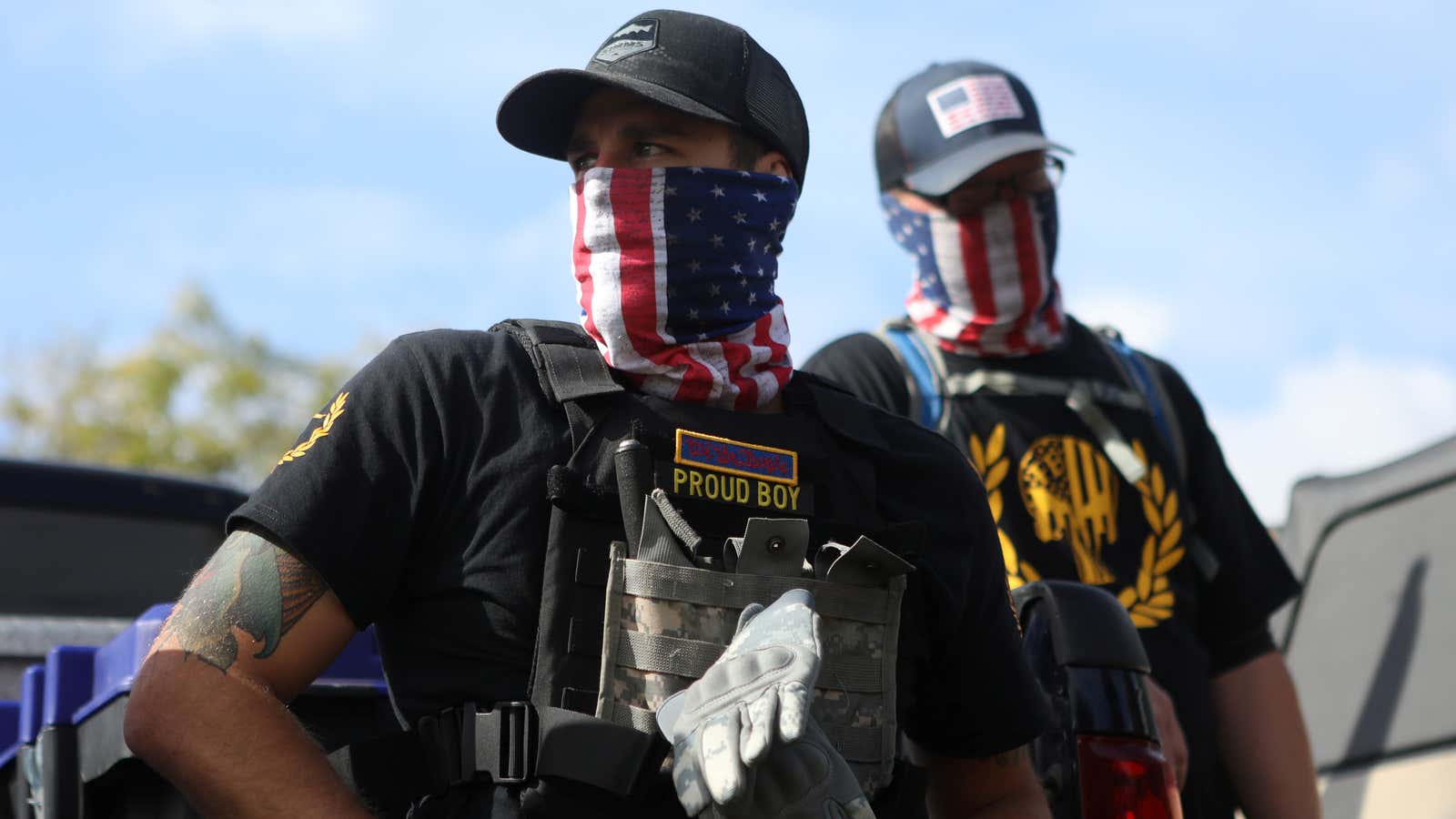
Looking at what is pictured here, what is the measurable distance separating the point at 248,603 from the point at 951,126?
282 centimetres

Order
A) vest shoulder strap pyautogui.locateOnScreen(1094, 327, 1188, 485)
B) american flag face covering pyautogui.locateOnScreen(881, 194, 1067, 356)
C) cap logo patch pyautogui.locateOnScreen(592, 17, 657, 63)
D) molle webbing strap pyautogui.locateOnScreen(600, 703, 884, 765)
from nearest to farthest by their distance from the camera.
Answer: molle webbing strap pyautogui.locateOnScreen(600, 703, 884, 765) < cap logo patch pyautogui.locateOnScreen(592, 17, 657, 63) < vest shoulder strap pyautogui.locateOnScreen(1094, 327, 1188, 485) < american flag face covering pyautogui.locateOnScreen(881, 194, 1067, 356)

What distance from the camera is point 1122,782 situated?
3008 mm

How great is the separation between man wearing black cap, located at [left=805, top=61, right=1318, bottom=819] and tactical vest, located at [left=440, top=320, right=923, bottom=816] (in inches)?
55.8

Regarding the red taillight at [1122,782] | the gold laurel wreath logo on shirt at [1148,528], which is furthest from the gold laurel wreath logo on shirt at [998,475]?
the red taillight at [1122,782]

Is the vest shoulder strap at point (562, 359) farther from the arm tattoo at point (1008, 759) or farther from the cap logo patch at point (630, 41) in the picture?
the arm tattoo at point (1008, 759)

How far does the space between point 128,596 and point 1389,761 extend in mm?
3383

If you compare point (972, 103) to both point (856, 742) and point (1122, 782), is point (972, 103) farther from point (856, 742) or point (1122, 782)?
point (856, 742)

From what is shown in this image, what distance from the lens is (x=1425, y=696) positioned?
16.2ft

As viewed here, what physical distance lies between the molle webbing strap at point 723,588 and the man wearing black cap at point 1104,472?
1.52 m

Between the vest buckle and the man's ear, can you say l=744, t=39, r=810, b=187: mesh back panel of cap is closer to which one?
Result: the man's ear

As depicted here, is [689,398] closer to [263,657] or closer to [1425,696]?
[263,657]

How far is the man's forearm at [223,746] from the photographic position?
2.28m

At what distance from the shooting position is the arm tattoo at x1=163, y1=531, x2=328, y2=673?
235cm

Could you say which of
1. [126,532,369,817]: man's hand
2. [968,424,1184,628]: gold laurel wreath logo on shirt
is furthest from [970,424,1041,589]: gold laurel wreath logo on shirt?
[126,532,369,817]: man's hand
